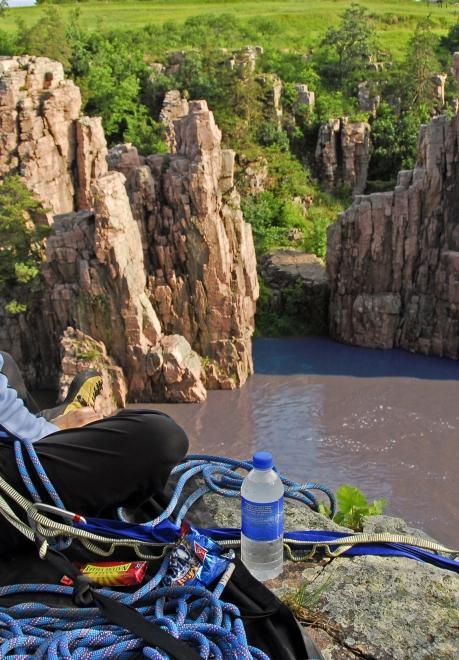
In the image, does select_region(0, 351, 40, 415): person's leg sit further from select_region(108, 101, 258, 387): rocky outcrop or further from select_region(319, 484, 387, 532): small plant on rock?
select_region(108, 101, 258, 387): rocky outcrop

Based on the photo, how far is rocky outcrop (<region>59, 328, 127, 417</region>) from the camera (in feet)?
49.8

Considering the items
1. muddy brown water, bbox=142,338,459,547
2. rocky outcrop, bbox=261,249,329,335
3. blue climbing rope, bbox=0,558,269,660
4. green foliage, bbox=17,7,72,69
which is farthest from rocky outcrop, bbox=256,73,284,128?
blue climbing rope, bbox=0,558,269,660

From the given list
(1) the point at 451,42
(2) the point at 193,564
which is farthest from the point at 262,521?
(1) the point at 451,42

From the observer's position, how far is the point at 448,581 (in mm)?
3264

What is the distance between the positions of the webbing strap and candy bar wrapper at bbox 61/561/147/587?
0.05 metres

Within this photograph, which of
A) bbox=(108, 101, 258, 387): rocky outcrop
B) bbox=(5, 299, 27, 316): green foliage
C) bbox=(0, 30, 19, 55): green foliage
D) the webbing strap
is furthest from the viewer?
bbox=(0, 30, 19, 55): green foliage

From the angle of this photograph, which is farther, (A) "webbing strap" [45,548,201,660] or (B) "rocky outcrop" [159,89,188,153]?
(B) "rocky outcrop" [159,89,188,153]

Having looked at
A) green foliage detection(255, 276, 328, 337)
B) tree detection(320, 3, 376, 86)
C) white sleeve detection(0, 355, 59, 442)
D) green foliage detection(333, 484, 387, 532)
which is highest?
tree detection(320, 3, 376, 86)

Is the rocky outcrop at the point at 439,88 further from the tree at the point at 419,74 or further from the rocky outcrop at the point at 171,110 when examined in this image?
the rocky outcrop at the point at 171,110

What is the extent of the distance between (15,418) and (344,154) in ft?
84.5

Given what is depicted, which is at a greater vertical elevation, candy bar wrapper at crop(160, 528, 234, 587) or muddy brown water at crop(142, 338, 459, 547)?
candy bar wrapper at crop(160, 528, 234, 587)

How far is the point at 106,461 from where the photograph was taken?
336 centimetres

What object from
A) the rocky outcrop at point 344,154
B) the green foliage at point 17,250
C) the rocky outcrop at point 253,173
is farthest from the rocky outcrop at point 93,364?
the rocky outcrop at point 344,154

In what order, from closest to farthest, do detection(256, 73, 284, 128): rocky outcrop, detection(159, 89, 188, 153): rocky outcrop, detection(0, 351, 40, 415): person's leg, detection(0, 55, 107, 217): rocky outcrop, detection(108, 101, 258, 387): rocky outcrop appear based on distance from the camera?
detection(0, 351, 40, 415): person's leg < detection(108, 101, 258, 387): rocky outcrop < detection(0, 55, 107, 217): rocky outcrop < detection(159, 89, 188, 153): rocky outcrop < detection(256, 73, 284, 128): rocky outcrop
